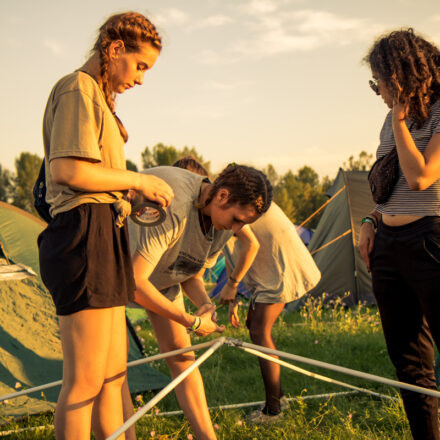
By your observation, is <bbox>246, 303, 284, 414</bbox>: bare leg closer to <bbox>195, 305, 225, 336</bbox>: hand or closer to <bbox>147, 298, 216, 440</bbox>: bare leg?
<bbox>147, 298, 216, 440</bbox>: bare leg

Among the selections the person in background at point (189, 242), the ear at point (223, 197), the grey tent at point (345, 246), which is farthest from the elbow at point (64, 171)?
the grey tent at point (345, 246)

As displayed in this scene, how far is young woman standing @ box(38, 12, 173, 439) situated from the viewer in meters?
1.53

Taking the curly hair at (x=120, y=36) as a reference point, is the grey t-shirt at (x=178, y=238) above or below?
below

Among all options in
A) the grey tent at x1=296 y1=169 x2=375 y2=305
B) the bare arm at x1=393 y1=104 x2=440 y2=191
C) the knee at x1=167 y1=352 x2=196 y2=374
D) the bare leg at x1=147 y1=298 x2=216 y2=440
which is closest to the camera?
the bare arm at x1=393 y1=104 x2=440 y2=191

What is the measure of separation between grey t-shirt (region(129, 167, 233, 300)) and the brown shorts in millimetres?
532

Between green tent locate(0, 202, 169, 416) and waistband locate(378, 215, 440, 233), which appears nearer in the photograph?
waistband locate(378, 215, 440, 233)

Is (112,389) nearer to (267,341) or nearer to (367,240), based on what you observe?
(367,240)

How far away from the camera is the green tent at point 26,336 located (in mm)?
3244

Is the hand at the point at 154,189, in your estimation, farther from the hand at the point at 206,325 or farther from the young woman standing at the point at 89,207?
the hand at the point at 206,325

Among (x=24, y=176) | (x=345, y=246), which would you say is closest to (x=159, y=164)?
(x=24, y=176)

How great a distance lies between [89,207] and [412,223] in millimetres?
1243

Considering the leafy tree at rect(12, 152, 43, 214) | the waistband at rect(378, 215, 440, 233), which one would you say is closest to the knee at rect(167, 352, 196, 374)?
the waistband at rect(378, 215, 440, 233)

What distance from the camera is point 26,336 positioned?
141 inches

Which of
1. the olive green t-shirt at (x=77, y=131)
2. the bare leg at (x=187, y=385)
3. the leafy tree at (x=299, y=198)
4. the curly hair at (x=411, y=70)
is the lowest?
the bare leg at (x=187, y=385)
